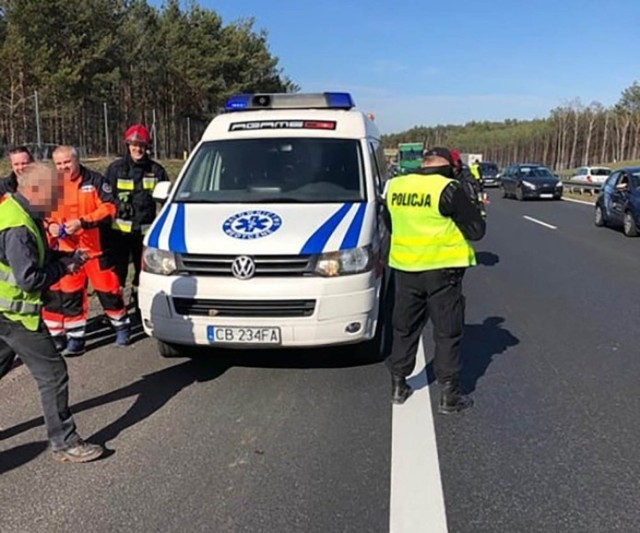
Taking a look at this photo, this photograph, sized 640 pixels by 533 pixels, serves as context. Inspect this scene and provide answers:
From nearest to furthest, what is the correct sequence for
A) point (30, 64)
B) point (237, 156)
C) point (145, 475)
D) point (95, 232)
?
point (145, 475), point (95, 232), point (237, 156), point (30, 64)

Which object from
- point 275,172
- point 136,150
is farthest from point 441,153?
point 136,150

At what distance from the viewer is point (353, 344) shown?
5336mm

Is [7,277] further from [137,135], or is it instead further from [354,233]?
[137,135]

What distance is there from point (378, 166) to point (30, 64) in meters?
33.3

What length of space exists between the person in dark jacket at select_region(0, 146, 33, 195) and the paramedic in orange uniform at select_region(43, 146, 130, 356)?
1.32 feet

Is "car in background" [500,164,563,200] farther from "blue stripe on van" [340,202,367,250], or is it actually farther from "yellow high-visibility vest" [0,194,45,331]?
"yellow high-visibility vest" [0,194,45,331]

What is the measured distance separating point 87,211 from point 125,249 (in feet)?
3.02

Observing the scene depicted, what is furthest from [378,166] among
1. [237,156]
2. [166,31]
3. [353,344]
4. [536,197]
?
[166,31]

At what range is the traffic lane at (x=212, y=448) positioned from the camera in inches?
129

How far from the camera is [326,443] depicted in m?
4.07

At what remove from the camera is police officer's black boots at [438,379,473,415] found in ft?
15.1

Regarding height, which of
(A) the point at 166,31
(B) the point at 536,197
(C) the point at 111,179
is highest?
(A) the point at 166,31

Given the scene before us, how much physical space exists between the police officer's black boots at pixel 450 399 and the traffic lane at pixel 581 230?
6.93 m

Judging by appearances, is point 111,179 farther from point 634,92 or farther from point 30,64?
point 634,92
